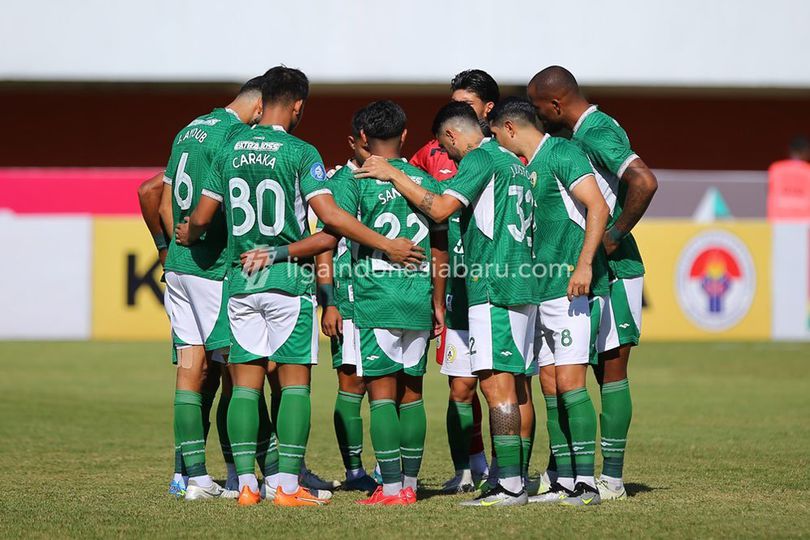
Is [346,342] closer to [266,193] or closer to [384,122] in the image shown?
[266,193]

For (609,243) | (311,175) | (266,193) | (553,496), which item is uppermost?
(311,175)

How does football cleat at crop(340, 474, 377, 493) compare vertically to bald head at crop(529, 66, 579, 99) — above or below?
below

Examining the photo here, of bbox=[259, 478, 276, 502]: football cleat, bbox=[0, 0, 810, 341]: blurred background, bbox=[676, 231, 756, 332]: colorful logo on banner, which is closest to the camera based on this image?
bbox=[259, 478, 276, 502]: football cleat

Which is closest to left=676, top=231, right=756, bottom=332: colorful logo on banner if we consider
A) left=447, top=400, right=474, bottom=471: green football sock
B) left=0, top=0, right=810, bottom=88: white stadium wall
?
left=0, top=0, right=810, bottom=88: white stadium wall

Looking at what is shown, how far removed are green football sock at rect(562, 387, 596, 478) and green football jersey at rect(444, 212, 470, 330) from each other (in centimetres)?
77

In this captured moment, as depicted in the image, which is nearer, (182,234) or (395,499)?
(395,499)

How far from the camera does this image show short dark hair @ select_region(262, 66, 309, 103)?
23.1 feet

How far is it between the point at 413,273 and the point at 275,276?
775 mm

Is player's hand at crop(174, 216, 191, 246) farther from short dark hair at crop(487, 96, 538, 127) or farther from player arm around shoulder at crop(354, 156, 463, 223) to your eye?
short dark hair at crop(487, 96, 538, 127)

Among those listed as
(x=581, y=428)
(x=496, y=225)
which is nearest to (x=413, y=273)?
(x=496, y=225)

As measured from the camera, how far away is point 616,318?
7.26 m

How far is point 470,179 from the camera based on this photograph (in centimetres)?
679

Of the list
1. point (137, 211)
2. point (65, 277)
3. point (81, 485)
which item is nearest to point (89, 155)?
point (137, 211)

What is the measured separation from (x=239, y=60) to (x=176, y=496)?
731 inches
